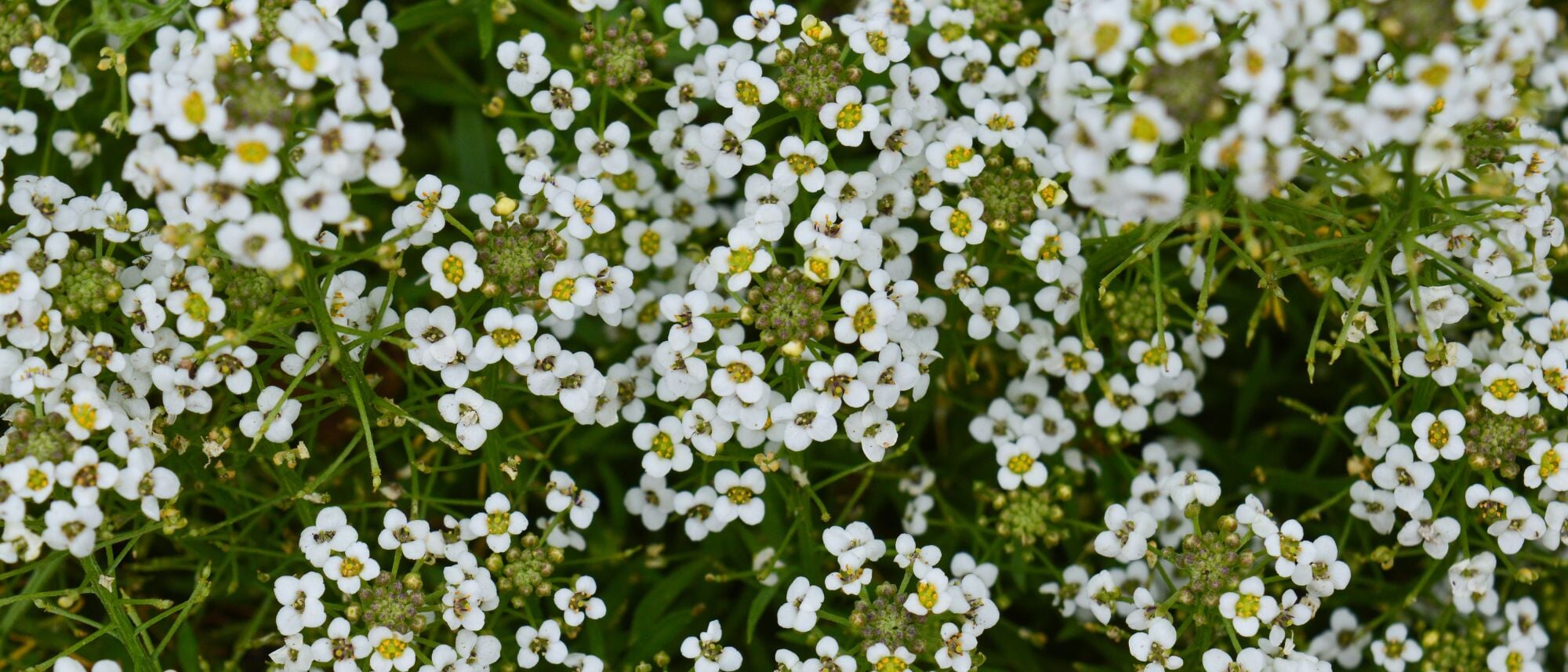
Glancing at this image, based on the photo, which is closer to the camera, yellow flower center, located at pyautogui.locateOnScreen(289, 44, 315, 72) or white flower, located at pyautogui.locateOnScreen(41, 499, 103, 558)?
yellow flower center, located at pyautogui.locateOnScreen(289, 44, 315, 72)

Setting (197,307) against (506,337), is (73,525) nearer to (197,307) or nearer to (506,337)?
(197,307)

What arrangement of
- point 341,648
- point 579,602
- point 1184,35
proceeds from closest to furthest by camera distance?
point 1184,35, point 341,648, point 579,602

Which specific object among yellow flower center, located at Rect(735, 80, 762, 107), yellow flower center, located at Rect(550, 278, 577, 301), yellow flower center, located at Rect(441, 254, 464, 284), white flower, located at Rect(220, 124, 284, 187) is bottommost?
yellow flower center, located at Rect(550, 278, 577, 301)

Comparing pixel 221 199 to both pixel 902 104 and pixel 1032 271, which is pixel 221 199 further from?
pixel 1032 271

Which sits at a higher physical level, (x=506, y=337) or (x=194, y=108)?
(x=194, y=108)

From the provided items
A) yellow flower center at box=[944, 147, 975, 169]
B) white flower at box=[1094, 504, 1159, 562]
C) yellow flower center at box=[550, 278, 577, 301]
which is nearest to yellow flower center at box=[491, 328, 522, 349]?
yellow flower center at box=[550, 278, 577, 301]

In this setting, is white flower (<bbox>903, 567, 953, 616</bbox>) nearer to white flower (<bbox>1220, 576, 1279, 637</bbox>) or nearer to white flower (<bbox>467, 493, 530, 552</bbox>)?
white flower (<bbox>1220, 576, 1279, 637</bbox>)

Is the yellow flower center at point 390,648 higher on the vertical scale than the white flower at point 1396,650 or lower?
higher

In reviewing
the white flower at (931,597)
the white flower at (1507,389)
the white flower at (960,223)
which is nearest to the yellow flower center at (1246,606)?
the white flower at (931,597)

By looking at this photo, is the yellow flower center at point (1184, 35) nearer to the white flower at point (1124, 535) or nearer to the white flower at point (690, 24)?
the white flower at point (1124, 535)

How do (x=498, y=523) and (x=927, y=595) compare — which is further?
(x=498, y=523)

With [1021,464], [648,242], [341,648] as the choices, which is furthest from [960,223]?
[341,648]

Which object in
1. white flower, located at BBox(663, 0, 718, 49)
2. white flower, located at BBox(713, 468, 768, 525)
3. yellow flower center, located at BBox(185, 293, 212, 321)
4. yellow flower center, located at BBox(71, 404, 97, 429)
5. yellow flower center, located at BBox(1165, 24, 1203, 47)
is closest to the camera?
yellow flower center, located at BBox(1165, 24, 1203, 47)

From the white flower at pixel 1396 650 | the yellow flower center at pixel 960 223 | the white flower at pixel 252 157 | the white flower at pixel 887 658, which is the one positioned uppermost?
the white flower at pixel 252 157
